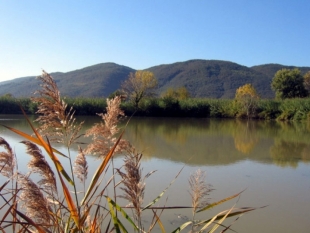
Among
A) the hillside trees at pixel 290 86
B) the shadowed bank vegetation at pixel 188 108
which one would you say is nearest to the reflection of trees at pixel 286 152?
the shadowed bank vegetation at pixel 188 108

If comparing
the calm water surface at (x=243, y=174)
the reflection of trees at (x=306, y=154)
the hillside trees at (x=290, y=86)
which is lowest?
the reflection of trees at (x=306, y=154)

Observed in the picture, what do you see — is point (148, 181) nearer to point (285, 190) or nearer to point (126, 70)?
point (285, 190)

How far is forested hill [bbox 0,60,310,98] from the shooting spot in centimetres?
6297

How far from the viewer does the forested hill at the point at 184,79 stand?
207ft

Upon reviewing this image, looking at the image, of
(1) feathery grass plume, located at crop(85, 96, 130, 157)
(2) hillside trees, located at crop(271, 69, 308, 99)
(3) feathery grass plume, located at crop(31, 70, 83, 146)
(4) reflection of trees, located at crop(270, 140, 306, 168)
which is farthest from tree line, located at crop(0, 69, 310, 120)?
(3) feathery grass plume, located at crop(31, 70, 83, 146)

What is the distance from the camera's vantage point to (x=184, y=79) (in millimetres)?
68750

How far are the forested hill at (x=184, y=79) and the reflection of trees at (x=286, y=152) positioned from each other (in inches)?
1952

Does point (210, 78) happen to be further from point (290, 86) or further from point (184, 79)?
point (290, 86)

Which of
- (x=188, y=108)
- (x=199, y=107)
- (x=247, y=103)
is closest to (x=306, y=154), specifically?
(x=247, y=103)

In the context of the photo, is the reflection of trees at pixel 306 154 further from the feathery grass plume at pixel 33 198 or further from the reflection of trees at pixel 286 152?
the feathery grass plume at pixel 33 198

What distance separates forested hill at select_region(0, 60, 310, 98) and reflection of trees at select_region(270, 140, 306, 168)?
49587 mm

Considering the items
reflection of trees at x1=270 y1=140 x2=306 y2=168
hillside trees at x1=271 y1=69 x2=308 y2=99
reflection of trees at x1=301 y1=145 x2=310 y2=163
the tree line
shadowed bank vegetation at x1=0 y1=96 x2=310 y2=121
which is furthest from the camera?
hillside trees at x1=271 y1=69 x2=308 y2=99

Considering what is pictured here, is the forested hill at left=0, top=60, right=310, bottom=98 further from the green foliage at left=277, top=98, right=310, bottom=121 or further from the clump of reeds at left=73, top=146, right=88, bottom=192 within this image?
the clump of reeds at left=73, top=146, right=88, bottom=192

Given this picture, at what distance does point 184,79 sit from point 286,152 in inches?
2382
